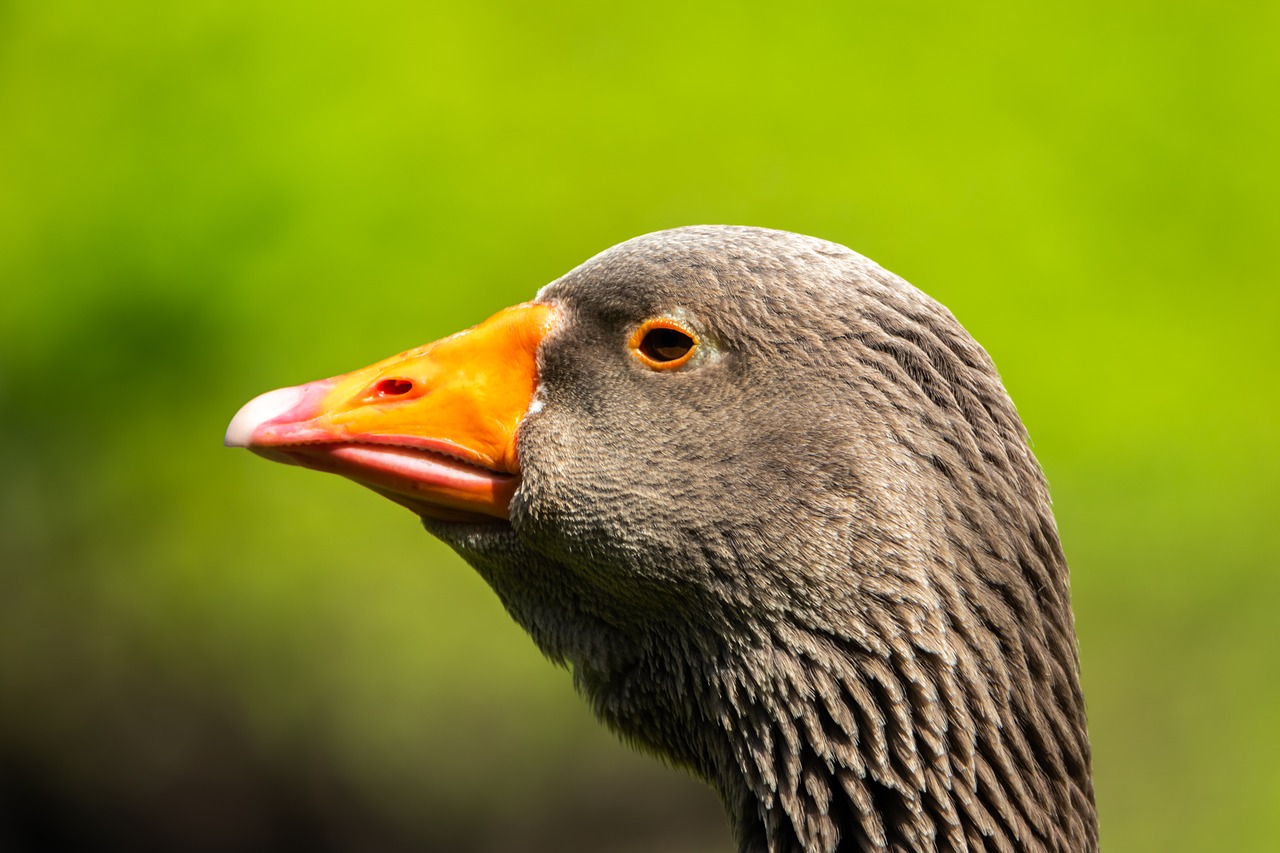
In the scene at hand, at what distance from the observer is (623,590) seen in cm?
367

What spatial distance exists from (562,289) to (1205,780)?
705 centimetres

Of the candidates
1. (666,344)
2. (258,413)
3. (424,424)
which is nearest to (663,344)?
(666,344)

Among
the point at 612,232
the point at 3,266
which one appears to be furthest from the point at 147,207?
the point at 612,232

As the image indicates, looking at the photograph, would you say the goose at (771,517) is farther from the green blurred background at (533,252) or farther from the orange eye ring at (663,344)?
the green blurred background at (533,252)

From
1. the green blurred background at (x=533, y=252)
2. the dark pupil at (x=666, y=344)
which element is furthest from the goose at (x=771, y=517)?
the green blurred background at (x=533, y=252)

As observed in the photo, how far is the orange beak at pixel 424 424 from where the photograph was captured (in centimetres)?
364

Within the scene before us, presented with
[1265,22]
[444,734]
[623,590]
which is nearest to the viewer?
[623,590]

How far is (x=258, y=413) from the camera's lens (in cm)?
367

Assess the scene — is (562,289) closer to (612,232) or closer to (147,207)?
(612,232)

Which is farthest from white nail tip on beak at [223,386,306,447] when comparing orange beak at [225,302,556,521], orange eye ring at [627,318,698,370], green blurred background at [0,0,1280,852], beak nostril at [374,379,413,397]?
green blurred background at [0,0,1280,852]

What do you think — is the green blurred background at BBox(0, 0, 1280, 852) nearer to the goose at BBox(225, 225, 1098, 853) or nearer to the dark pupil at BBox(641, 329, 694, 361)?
the goose at BBox(225, 225, 1098, 853)

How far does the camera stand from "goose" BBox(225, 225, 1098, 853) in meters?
3.43

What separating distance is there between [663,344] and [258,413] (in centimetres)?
110

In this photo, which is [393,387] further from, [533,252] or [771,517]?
[533,252]
